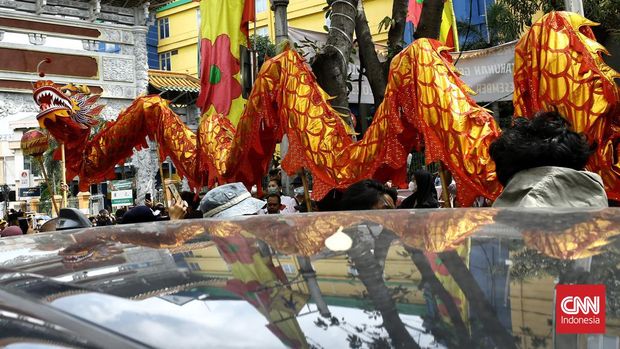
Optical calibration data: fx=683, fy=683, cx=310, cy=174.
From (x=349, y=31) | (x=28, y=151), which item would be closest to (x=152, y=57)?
(x=28, y=151)


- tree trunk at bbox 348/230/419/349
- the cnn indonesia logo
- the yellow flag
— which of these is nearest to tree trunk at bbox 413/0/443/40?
the yellow flag

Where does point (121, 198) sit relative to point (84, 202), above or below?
above

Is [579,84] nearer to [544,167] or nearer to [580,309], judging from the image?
[544,167]

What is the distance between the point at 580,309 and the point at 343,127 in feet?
11.2

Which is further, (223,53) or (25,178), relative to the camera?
(25,178)

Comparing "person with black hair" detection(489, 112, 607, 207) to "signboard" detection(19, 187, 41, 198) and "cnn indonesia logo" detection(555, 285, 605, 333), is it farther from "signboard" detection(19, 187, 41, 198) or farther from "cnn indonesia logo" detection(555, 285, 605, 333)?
"signboard" detection(19, 187, 41, 198)

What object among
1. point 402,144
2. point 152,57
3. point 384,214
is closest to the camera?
point 384,214

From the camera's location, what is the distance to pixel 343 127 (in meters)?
4.11

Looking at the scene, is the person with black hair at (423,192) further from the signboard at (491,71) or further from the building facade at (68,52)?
the building facade at (68,52)

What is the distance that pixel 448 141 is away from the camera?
336 centimetres

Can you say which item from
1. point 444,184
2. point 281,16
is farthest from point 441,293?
point 281,16

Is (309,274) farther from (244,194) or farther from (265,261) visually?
(244,194)

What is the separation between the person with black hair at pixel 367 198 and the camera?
2.65m

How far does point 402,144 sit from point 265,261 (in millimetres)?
2976
